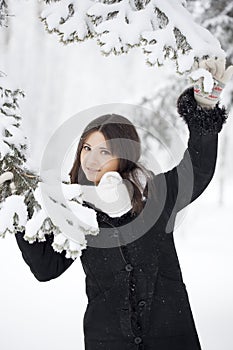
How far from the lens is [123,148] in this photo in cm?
262

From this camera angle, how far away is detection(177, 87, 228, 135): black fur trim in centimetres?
243

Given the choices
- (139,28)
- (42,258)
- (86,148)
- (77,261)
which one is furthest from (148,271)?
(77,261)

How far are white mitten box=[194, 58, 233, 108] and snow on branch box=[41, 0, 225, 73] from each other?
46 millimetres

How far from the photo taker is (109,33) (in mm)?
2225

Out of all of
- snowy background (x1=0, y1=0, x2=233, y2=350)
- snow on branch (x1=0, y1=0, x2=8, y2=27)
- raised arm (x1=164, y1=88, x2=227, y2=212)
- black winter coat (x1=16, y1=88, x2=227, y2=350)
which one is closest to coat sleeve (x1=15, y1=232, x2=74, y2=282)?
black winter coat (x1=16, y1=88, x2=227, y2=350)

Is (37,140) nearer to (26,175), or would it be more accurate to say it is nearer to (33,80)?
(33,80)

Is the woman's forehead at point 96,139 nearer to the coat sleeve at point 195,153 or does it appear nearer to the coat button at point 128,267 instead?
the coat sleeve at point 195,153

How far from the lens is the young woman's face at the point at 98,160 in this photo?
8.46 ft

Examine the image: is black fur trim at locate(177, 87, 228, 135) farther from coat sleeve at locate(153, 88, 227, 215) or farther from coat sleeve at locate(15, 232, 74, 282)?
coat sleeve at locate(15, 232, 74, 282)

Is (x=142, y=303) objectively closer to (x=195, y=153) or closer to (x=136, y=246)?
(x=136, y=246)

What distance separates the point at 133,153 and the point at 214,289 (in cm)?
630

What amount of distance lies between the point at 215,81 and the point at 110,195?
27.7 inches

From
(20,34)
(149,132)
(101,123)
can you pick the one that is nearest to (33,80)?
Result: (20,34)

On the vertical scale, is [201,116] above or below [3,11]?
below
